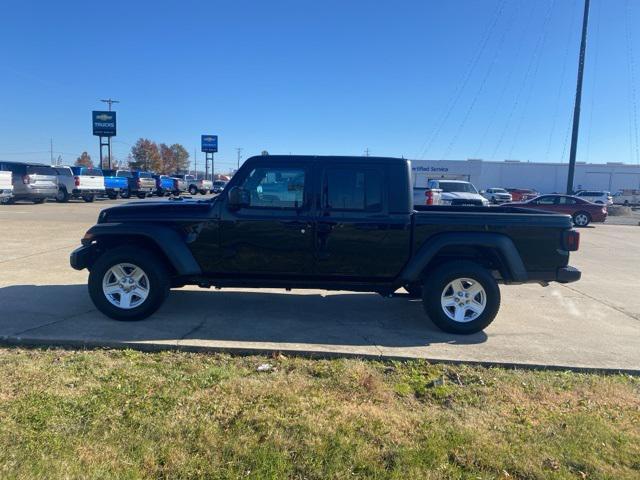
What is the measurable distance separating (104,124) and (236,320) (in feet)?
191

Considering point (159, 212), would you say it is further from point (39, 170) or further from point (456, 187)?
point (39, 170)

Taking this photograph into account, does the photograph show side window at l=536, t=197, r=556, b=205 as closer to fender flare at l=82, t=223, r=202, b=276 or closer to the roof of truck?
the roof of truck

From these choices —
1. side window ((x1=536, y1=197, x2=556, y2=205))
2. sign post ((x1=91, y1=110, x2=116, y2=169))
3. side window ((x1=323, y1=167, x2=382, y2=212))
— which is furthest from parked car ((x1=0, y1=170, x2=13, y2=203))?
sign post ((x1=91, y1=110, x2=116, y2=169))

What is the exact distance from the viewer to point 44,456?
8.84ft

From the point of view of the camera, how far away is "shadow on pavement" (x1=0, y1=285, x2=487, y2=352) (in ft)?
15.8

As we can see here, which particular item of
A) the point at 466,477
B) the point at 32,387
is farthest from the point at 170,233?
the point at 466,477

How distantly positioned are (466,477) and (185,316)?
380 centimetres

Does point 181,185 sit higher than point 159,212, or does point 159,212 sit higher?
point 181,185

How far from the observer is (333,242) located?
16.9 feet

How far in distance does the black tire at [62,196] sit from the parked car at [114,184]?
2.95 metres

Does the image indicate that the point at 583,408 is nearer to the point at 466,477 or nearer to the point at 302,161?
the point at 466,477

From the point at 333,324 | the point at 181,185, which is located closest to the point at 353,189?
the point at 333,324

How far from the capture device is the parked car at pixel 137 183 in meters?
33.4

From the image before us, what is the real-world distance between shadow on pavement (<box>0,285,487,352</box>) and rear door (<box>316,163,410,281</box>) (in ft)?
2.30
